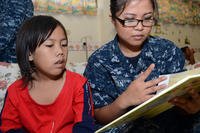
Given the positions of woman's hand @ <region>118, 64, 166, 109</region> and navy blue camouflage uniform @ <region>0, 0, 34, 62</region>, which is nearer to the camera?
woman's hand @ <region>118, 64, 166, 109</region>

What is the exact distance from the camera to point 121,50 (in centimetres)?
118

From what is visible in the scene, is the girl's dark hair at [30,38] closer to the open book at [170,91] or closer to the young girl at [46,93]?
the young girl at [46,93]

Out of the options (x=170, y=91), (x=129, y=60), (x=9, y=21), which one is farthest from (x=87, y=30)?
(x=170, y=91)

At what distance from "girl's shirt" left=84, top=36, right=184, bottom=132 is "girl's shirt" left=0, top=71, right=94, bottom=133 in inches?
2.5

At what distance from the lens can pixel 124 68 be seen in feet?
3.76

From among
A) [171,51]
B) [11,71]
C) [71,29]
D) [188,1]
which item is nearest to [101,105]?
[171,51]

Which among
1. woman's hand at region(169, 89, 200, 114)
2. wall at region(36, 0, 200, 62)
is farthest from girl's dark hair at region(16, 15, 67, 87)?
wall at region(36, 0, 200, 62)

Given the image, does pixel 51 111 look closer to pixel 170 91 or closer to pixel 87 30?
pixel 170 91

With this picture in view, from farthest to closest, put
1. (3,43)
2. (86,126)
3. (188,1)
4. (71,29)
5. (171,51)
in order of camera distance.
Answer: (188,1) → (71,29) → (3,43) → (171,51) → (86,126)

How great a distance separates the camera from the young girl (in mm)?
1074

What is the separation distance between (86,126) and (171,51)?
0.48 metres

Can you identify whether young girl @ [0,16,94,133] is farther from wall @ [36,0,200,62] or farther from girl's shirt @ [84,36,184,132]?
wall @ [36,0,200,62]

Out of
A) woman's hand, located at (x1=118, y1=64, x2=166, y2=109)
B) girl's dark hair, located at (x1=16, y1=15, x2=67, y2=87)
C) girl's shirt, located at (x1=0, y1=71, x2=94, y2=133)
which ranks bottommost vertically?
girl's shirt, located at (x1=0, y1=71, x2=94, y2=133)

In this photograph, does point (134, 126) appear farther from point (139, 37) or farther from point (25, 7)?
point (25, 7)
